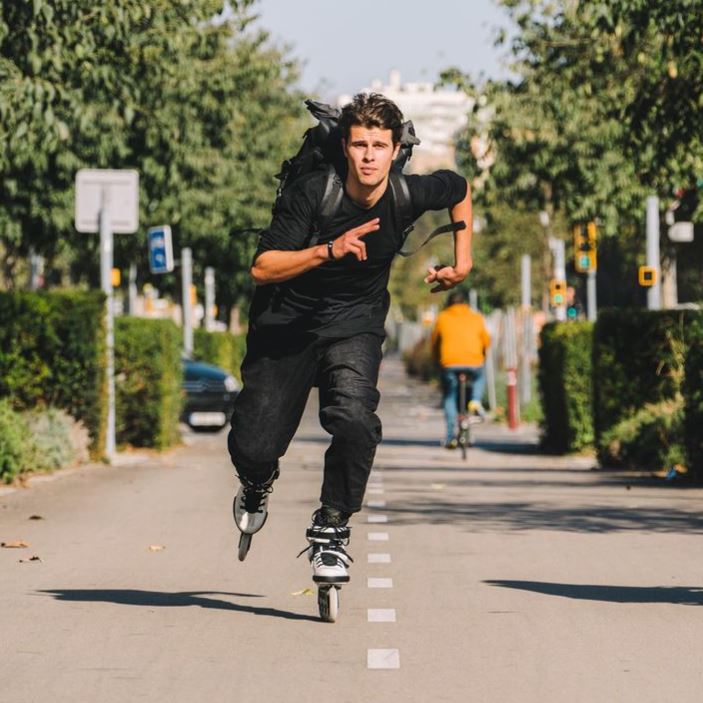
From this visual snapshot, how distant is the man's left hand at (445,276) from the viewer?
766cm

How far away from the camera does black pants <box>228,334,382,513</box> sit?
26.3ft

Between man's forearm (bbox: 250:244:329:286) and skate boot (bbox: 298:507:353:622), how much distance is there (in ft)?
3.39

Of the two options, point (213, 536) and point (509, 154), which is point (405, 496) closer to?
point (213, 536)

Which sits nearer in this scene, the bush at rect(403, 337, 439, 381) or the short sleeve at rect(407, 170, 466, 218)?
the short sleeve at rect(407, 170, 466, 218)

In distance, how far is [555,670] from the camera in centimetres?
693

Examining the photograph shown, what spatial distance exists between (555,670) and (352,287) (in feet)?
6.25

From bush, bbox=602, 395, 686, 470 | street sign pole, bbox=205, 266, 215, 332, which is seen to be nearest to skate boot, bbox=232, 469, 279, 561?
bush, bbox=602, 395, 686, 470

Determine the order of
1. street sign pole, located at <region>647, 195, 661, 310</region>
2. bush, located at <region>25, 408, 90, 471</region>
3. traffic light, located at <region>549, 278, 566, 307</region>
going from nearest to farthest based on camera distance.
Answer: bush, located at <region>25, 408, 90, 471</region>
street sign pole, located at <region>647, 195, 661, 310</region>
traffic light, located at <region>549, 278, 566, 307</region>

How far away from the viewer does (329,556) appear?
7953mm

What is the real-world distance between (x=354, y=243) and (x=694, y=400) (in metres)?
10.4

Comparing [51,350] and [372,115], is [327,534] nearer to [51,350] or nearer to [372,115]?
[372,115]

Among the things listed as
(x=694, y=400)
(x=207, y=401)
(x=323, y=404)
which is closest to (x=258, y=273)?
(x=323, y=404)

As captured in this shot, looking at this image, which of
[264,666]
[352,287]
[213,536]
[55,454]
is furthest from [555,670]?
[55,454]

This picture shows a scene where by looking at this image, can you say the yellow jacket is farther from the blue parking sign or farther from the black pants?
the black pants
